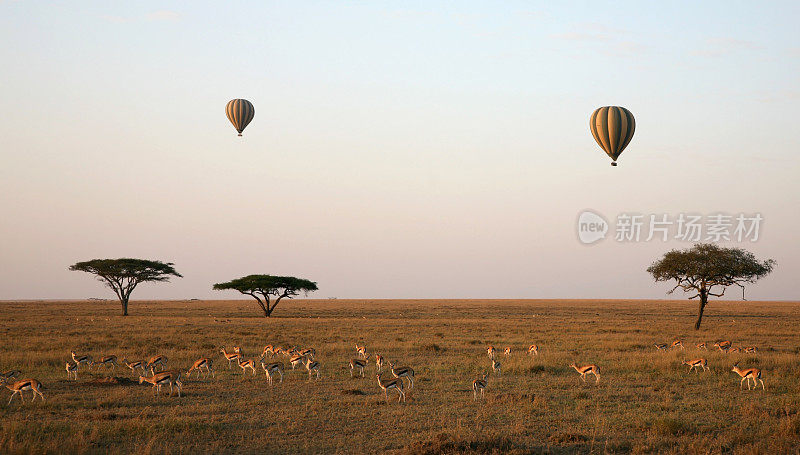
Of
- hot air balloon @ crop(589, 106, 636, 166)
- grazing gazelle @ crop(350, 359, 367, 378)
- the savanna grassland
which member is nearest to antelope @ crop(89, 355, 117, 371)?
the savanna grassland

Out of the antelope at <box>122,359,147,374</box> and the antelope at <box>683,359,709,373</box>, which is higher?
the antelope at <box>683,359,709,373</box>

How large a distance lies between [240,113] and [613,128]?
2718 centimetres

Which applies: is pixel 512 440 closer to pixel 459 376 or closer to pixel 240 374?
pixel 459 376

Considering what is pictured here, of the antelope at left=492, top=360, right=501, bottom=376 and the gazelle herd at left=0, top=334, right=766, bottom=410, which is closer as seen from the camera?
the gazelle herd at left=0, top=334, right=766, bottom=410

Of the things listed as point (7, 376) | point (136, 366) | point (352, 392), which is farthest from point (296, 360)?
point (7, 376)

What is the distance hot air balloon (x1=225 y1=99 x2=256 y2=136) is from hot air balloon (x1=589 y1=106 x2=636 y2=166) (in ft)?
84.2

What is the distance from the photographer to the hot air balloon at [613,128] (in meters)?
35.8

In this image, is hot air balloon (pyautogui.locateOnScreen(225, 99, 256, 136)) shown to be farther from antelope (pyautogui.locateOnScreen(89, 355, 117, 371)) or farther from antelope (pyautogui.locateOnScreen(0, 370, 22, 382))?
antelope (pyautogui.locateOnScreen(0, 370, 22, 382))

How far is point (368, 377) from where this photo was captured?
67.4 ft

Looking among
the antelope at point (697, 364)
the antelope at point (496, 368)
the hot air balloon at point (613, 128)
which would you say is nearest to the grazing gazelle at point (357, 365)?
the antelope at point (496, 368)

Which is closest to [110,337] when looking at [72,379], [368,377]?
[72,379]

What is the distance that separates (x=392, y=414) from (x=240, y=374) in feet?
27.6

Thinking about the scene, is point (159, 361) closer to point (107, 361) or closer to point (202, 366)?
point (107, 361)

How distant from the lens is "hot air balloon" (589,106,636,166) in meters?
35.8
